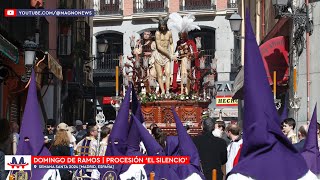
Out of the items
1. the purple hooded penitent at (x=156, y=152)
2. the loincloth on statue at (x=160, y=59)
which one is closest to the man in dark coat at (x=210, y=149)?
the purple hooded penitent at (x=156, y=152)

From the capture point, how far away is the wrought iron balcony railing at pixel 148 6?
53156 millimetres

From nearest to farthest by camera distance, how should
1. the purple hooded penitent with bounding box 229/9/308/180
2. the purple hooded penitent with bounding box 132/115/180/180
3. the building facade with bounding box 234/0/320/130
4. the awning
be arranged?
the purple hooded penitent with bounding box 229/9/308/180 → the purple hooded penitent with bounding box 132/115/180/180 → the awning → the building facade with bounding box 234/0/320/130

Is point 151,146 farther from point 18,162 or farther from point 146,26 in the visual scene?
point 146,26

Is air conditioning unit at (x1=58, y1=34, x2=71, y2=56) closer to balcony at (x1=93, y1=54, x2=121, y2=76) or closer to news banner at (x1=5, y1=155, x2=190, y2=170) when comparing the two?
news banner at (x1=5, y1=155, x2=190, y2=170)

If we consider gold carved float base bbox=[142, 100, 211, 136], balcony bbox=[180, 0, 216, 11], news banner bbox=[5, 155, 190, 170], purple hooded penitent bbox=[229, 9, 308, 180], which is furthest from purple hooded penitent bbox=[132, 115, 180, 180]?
balcony bbox=[180, 0, 216, 11]

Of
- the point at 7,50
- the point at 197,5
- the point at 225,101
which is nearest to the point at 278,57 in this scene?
the point at 7,50

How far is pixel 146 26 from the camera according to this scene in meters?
52.8

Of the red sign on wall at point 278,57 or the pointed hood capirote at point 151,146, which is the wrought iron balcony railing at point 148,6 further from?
the pointed hood capirote at point 151,146

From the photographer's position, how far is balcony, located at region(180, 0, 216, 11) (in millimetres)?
51969

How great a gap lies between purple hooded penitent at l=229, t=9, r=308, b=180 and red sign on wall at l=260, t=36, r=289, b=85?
17.6m

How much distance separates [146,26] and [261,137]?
4711 centimetres

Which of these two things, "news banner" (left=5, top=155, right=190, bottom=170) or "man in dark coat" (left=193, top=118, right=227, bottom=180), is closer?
"news banner" (left=5, top=155, right=190, bottom=170)

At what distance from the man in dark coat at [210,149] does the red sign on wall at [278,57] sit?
458 inches

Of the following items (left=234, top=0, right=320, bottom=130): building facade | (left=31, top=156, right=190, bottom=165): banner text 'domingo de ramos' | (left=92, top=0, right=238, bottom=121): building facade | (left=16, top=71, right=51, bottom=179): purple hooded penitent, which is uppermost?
(left=92, top=0, right=238, bottom=121): building facade
